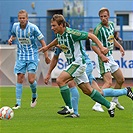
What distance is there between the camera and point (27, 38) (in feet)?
51.7

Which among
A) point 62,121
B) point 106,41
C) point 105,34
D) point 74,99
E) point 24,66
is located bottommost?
point 62,121

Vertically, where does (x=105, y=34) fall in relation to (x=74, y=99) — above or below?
above

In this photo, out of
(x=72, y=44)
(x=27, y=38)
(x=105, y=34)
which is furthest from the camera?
(x=27, y=38)

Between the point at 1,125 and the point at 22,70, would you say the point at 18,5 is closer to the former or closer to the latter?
the point at 22,70

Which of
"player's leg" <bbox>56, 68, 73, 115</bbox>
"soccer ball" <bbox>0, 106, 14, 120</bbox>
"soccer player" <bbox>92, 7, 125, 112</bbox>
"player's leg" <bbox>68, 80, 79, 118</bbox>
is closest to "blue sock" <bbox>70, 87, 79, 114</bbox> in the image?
"player's leg" <bbox>68, 80, 79, 118</bbox>

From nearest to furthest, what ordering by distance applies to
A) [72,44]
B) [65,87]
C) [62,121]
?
[62,121], [72,44], [65,87]

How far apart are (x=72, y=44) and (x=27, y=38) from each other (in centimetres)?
311

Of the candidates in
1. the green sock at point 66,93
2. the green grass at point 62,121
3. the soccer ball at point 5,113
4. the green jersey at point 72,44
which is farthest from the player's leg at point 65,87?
the soccer ball at point 5,113

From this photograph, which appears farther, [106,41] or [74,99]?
[106,41]

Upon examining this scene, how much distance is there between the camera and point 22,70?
626 inches

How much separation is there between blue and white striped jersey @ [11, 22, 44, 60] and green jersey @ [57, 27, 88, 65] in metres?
2.89

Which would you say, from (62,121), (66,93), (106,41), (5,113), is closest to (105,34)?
(106,41)

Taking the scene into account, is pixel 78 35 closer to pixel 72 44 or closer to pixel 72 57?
pixel 72 44

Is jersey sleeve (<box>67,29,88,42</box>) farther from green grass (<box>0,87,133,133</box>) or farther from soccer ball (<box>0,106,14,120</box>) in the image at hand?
soccer ball (<box>0,106,14,120</box>)
